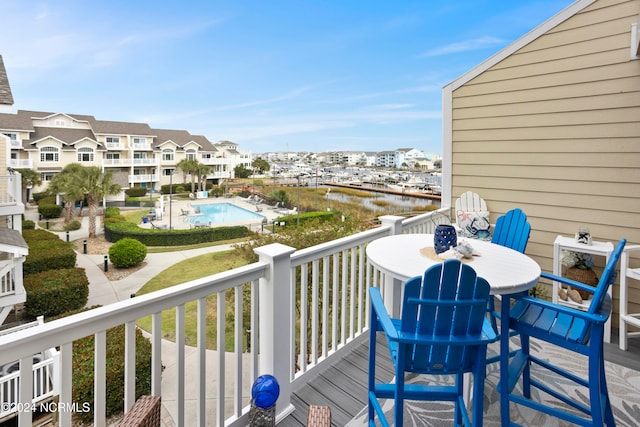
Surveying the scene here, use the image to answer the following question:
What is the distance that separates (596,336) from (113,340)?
4.89 m

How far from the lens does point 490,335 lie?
1248 millimetres

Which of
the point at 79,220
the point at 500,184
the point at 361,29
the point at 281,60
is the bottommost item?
the point at 79,220

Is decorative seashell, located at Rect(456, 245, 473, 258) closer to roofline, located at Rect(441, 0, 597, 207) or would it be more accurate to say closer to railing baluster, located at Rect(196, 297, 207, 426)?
railing baluster, located at Rect(196, 297, 207, 426)

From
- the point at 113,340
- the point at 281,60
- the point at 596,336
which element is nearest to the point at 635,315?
the point at 596,336

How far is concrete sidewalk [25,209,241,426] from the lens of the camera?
4.05 m

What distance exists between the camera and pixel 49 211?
2208 centimetres

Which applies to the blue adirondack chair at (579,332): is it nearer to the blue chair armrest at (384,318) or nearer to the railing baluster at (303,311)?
the blue chair armrest at (384,318)

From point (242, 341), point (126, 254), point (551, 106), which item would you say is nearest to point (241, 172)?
point (126, 254)

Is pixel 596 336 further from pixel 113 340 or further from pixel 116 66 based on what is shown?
pixel 116 66

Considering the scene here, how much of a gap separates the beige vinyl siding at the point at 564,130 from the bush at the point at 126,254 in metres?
13.7

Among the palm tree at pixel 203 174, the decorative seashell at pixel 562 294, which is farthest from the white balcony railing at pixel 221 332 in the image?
the palm tree at pixel 203 174

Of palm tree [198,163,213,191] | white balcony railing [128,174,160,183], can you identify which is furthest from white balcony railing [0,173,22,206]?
palm tree [198,163,213,191]

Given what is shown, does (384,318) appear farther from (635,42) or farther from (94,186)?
(94,186)

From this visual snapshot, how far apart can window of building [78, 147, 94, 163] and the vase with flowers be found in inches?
1305
